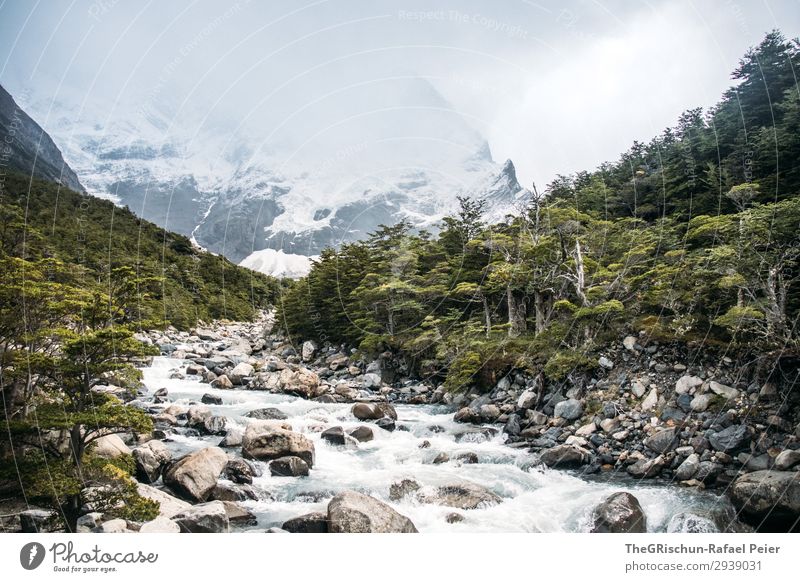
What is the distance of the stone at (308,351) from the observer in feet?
104

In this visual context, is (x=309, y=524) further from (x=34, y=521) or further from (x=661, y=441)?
(x=661, y=441)

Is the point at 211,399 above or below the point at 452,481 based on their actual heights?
above

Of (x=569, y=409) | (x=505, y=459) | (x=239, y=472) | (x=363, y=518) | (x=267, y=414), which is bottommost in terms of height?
(x=505, y=459)

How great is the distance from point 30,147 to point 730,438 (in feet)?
353

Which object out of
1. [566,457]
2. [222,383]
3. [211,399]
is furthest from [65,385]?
[222,383]

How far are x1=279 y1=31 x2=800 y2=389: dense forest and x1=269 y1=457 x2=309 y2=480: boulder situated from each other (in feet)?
29.5

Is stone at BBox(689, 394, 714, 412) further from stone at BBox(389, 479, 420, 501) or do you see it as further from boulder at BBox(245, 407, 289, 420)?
boulder at BBox(245, 407, 289, 420)

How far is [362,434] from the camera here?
571 inches

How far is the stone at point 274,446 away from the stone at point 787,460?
34.8ft

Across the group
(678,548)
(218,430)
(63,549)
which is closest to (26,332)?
(63,549)

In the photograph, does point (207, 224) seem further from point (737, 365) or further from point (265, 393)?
point (737, 365)

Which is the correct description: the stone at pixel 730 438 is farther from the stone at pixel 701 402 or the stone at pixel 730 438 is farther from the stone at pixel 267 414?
the stone at pixel 267 414

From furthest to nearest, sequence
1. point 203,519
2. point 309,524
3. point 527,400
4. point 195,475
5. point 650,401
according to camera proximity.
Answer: point 527,400 → point 650,401 → point 195,475 → point 309,524 → point 203,519

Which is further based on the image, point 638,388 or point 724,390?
point 638,388
